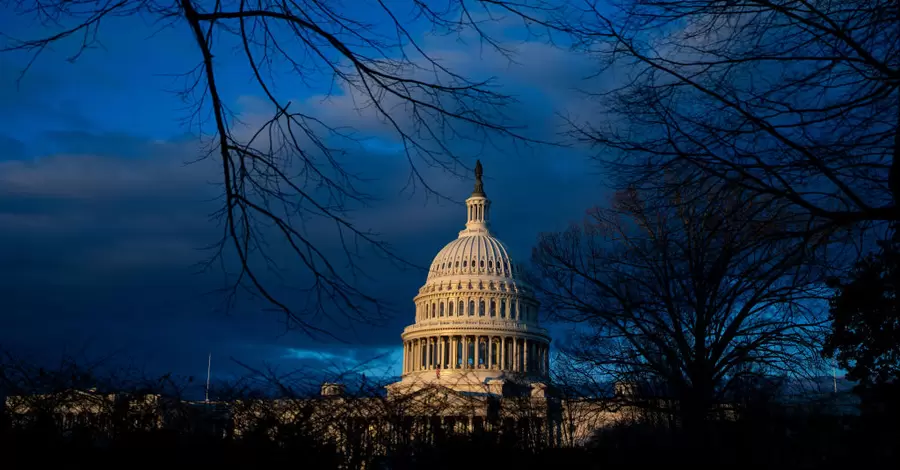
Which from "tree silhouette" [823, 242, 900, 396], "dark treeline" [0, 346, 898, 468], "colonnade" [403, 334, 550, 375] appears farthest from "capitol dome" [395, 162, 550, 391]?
"dark treeline" [0, 346, 898, 468]

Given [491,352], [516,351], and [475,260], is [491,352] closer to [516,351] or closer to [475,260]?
[516,351]

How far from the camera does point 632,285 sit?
1980 cm

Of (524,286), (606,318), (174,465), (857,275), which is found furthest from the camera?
(524,286)

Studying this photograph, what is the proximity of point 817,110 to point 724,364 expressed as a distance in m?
12.0

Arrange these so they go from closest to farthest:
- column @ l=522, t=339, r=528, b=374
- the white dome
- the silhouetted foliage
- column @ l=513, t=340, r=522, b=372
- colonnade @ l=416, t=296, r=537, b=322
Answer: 1. the silhouetted foliage
2. column @ l=522, t=339, r=528, b=374
3. column @ l=513, t=340, r=522, b=372
4. colonnade @ l=416, t=296, r=537, b=322
5. the white dome

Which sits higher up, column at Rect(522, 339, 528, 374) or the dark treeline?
column at Rect(522, 339, 528, 374)

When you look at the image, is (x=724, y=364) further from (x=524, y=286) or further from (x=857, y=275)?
(x=524, y=286)

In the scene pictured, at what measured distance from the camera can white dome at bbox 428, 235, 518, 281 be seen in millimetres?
112812

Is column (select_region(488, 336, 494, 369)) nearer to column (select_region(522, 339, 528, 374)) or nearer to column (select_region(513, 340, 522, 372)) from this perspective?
column (select_region(513, 340, 522, 372))

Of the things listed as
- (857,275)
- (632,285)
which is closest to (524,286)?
(632,285)

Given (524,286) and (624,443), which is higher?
(524,286)

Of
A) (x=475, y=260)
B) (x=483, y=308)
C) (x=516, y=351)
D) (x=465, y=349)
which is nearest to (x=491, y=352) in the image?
(x=516, y=351)

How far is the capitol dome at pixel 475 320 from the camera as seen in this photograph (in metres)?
107

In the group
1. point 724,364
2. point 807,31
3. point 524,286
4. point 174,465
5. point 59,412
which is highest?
point 524,286
